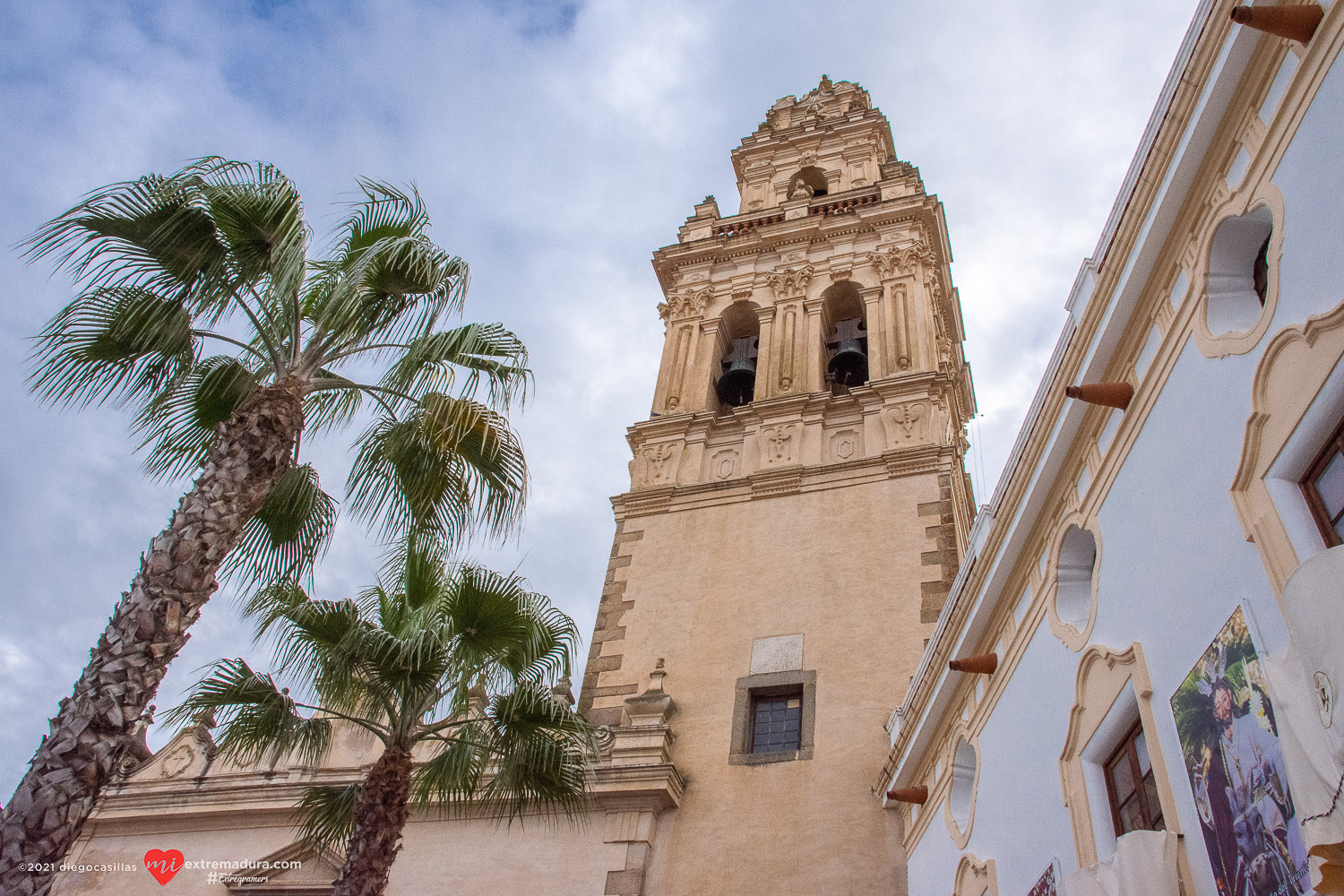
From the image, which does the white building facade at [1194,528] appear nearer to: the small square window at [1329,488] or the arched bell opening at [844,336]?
the small square window at [1329,488]

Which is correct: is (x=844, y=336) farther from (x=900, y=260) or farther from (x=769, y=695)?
(x=769, y=695)

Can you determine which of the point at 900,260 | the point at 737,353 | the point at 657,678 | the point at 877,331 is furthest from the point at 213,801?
the point at 900,260

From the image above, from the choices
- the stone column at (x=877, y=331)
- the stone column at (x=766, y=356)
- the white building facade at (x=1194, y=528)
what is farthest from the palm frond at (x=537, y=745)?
the stone column at (x=877, y=331)

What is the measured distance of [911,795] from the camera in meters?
12.3

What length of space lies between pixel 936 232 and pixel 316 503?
701 inches

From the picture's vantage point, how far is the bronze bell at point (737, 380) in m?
23.1

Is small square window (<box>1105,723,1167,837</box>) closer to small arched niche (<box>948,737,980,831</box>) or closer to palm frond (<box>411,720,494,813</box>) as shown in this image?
small arched niche (<box>948,737,980,831</box>)

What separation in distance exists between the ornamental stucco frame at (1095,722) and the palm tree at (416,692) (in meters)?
4.81

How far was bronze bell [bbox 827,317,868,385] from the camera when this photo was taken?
Result: 22500 millimetres

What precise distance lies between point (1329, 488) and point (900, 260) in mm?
18299

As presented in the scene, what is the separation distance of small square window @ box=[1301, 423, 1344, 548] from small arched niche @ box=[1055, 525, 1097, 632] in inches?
106

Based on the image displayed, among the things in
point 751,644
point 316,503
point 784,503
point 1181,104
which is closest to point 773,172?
point 784,503

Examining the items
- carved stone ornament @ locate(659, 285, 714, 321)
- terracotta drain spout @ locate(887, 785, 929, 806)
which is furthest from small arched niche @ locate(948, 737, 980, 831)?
carved stone ornament @ locate(659, 285, 714, 321)

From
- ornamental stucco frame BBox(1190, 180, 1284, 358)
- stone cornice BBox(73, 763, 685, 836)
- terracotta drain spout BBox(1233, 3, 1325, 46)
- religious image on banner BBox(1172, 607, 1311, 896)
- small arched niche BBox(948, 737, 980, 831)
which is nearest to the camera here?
religious image on banner BBox(1172, 607, 1311, 896)
